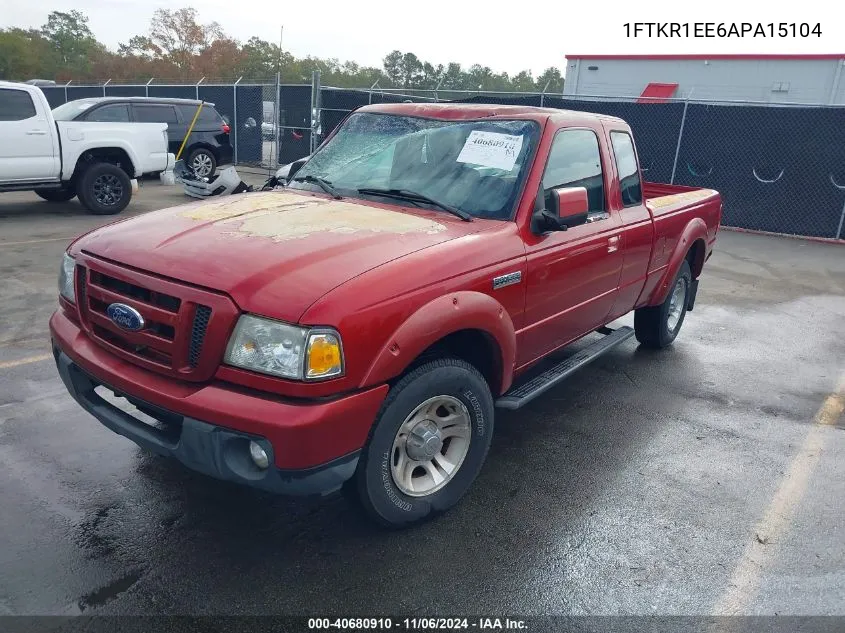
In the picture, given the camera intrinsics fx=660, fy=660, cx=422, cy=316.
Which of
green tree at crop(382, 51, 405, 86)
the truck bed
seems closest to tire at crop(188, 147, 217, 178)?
the truck bed

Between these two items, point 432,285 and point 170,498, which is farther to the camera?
point 170,498

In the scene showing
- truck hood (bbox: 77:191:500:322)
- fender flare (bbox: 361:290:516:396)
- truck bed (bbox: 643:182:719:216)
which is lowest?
fender flare (bbox: 361:290:516:396)

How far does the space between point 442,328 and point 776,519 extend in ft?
6.63

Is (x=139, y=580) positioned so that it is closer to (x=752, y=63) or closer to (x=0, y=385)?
(x=0, y=385)

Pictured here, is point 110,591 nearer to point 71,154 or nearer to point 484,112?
point 484,112

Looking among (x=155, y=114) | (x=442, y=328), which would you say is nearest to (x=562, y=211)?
(x=442, y=328)

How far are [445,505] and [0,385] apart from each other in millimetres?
3190

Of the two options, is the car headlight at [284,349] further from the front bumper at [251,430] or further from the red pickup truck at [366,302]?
the front bumper at [251,430]

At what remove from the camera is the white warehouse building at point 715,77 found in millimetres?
25703

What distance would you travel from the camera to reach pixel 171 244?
2.83 meters

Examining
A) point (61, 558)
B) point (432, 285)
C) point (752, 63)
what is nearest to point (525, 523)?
point (432, 285)

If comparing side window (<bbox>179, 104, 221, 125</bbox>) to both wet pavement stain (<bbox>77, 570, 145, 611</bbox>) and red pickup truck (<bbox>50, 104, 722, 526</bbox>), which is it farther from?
wet pavement stain (<bbox>77, 570, 145, 611</bbox>)

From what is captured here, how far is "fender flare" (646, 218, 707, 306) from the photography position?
5180 millimetres

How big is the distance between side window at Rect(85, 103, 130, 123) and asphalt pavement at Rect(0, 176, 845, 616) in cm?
886
